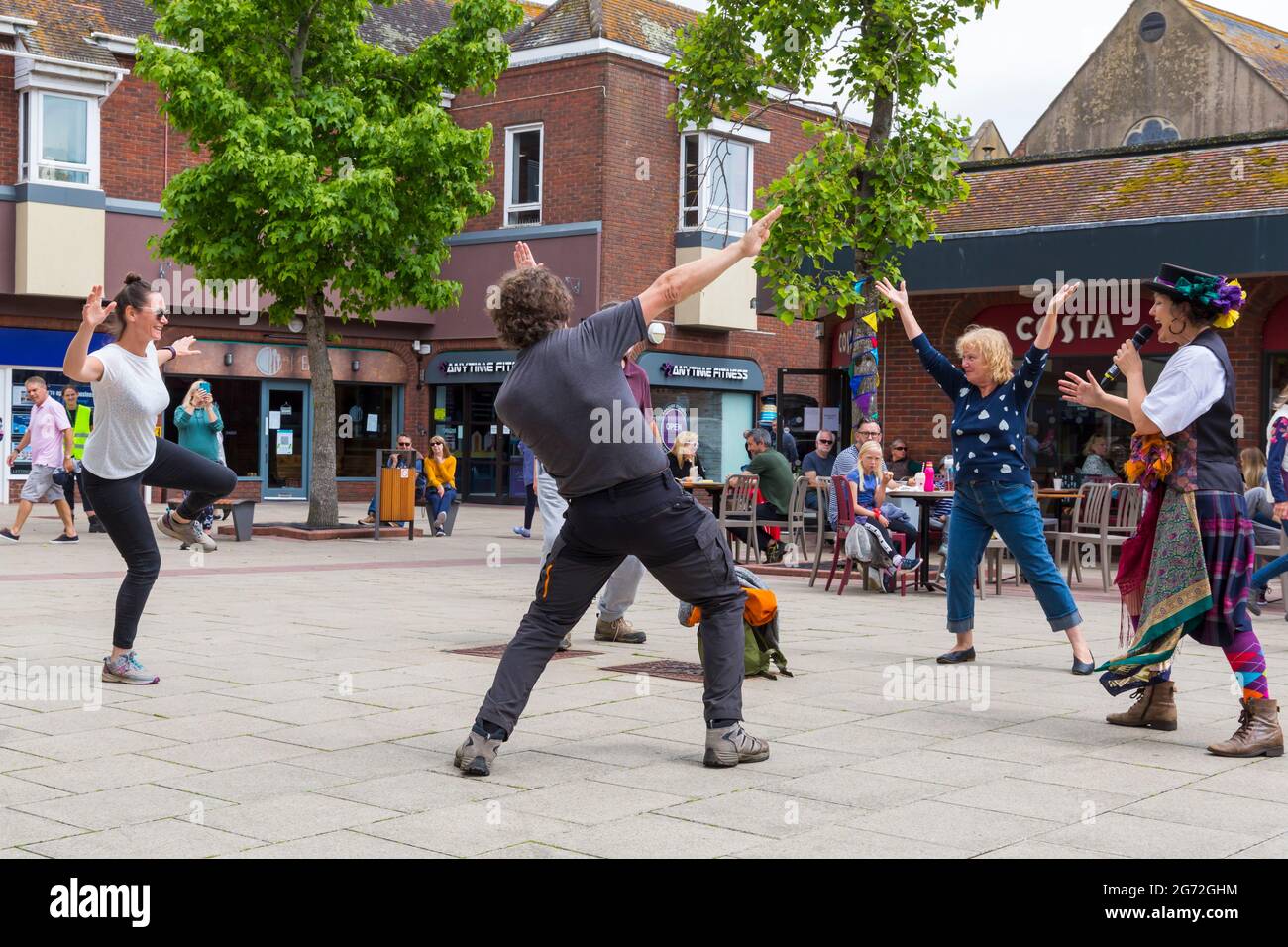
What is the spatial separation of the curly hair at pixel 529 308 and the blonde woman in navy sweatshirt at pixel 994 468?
107 inches

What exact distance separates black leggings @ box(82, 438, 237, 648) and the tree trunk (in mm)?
11517

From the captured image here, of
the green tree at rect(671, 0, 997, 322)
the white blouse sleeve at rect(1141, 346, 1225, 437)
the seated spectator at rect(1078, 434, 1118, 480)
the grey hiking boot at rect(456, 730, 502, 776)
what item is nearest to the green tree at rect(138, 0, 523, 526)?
the green tree at rect(671, 0, 997, 322)

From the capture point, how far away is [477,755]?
515 centimetres

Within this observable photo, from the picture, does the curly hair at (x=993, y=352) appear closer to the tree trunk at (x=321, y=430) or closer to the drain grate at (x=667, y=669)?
the drain grate at (x=667, y=669)

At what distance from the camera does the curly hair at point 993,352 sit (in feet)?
25.5

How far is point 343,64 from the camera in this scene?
1827 centimetres

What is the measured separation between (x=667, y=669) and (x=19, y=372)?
65.7 feet

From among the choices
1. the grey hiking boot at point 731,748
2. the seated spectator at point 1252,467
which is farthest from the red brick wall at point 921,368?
the grey hiking boot at point 731,748

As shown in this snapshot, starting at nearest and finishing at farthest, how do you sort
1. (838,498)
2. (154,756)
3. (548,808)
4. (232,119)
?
(548,808)
(154,756)
(838,498)
(232,119)

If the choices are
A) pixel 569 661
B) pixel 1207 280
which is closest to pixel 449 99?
pixel 569 661

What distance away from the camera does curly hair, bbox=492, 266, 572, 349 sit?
5.14 meters

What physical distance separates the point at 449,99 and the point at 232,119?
13290 mm

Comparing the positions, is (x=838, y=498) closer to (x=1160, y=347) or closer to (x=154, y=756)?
(x=1160, y=347)

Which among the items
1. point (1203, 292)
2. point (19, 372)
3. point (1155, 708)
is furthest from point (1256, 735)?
point (19, 372)
